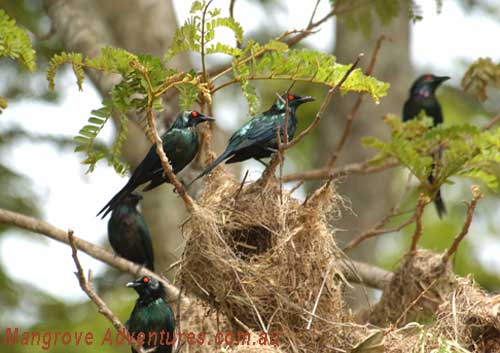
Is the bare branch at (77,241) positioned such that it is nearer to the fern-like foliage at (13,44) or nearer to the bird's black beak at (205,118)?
the bird's black beak at (205,118)

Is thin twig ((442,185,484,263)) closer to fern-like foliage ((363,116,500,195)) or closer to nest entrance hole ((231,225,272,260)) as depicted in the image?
fern-like foliage ((363,116,500,195))

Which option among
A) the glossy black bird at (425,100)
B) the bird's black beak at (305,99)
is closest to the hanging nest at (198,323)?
the bird's black beak at (305,99)

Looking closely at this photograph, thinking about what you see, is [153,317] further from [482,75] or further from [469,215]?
[482,75]

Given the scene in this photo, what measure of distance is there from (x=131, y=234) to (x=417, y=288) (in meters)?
2.37

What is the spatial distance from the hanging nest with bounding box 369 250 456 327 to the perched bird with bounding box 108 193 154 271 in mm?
1932

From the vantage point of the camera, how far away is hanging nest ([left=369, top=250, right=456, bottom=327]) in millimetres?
6883

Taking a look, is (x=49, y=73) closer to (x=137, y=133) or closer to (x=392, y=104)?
(x=137, y=133)

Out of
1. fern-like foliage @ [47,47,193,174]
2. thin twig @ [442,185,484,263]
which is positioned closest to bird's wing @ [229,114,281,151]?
fern-like foliage @ [47,47,193,174]

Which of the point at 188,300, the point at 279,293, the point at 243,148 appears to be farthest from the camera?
the point at 188,300

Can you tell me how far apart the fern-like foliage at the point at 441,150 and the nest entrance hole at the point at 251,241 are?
136cm

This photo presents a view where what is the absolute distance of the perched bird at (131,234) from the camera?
7875mm

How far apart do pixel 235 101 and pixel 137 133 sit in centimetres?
448

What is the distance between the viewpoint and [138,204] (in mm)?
8359

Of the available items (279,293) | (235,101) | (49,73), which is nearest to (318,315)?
(279,293)
